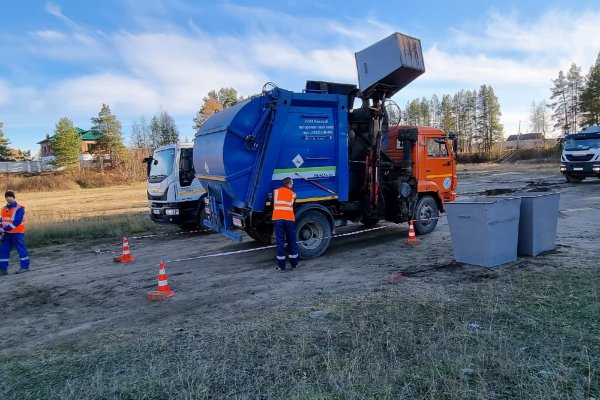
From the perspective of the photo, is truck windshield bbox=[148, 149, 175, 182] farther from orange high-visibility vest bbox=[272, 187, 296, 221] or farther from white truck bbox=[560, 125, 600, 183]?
white truck bbox=[560, 125, 600, 183]

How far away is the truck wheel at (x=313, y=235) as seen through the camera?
8.36m

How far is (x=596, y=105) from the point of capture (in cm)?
4962

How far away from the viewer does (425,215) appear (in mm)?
10281

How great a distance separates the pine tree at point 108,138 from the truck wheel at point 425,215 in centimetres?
6083

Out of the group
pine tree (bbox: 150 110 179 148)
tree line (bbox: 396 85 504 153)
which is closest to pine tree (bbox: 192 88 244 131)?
pine tree (bbox: 150 110 179 148)

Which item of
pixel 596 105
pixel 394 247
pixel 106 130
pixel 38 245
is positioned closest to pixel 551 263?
pixel 394 247

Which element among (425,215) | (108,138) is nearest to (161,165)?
(425,215)

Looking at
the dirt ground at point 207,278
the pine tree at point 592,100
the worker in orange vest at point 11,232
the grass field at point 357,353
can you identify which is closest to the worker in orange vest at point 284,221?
the dirt ground at point 207,278

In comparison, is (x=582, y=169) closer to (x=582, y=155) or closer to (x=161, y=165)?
(x=582, y=155)

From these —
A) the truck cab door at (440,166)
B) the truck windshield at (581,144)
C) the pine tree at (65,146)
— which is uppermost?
the pine tree at (65,146)

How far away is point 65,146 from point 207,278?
58.7m

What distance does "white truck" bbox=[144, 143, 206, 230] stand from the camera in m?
11.9

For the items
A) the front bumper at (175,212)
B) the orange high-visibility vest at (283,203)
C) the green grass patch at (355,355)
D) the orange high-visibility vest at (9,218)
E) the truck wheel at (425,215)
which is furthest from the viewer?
the front bumper at (175,212)

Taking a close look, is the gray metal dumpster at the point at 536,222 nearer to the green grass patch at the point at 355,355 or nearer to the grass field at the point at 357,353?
the grass field at the point at 357,353
